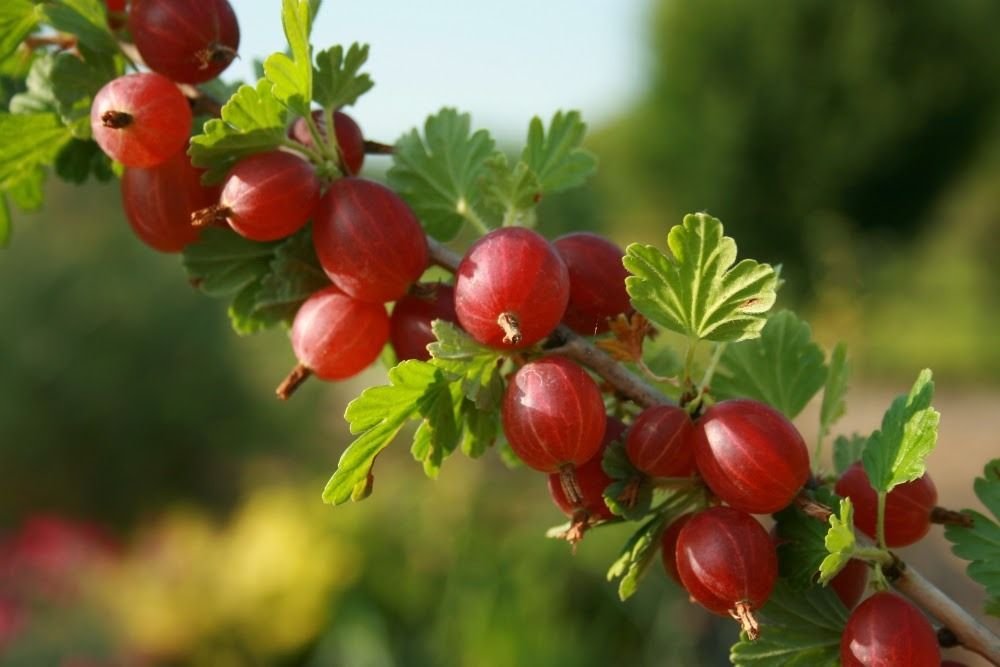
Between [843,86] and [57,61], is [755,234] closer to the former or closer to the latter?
[843,86]

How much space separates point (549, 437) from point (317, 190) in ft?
0.61

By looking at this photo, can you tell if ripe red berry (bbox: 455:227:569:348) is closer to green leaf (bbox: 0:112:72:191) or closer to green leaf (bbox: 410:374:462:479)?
green leaf (bbox: 410:374:462:479)

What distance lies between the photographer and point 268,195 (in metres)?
0.48

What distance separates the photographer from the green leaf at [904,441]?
0.43m

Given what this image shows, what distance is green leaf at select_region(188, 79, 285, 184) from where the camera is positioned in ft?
1.48

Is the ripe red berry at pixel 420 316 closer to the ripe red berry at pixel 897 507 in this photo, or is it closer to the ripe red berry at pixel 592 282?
the ripe red berry at pixel 592 282

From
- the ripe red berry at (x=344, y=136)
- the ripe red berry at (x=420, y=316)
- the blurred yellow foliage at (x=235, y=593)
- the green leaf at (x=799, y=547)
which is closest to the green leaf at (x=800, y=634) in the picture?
the green leaf at (x=799, y=547)

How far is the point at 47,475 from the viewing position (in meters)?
4.73

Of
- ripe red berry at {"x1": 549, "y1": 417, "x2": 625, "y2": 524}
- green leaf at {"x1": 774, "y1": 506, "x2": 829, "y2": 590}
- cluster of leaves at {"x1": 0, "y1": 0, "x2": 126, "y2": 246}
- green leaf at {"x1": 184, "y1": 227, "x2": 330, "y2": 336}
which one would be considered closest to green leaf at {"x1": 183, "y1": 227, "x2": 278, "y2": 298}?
green leaf at {"x1": 184, "y1": 227, "x2": 330, "y2": 336}

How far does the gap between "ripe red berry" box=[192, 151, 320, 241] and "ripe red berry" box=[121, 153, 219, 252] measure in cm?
5

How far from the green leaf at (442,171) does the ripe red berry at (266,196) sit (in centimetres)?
11

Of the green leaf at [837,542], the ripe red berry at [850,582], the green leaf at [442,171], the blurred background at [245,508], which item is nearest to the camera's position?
the green leaf at [837,542]

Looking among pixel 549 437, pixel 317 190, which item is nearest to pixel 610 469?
pixel 549 437

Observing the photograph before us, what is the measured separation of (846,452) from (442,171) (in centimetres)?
30
